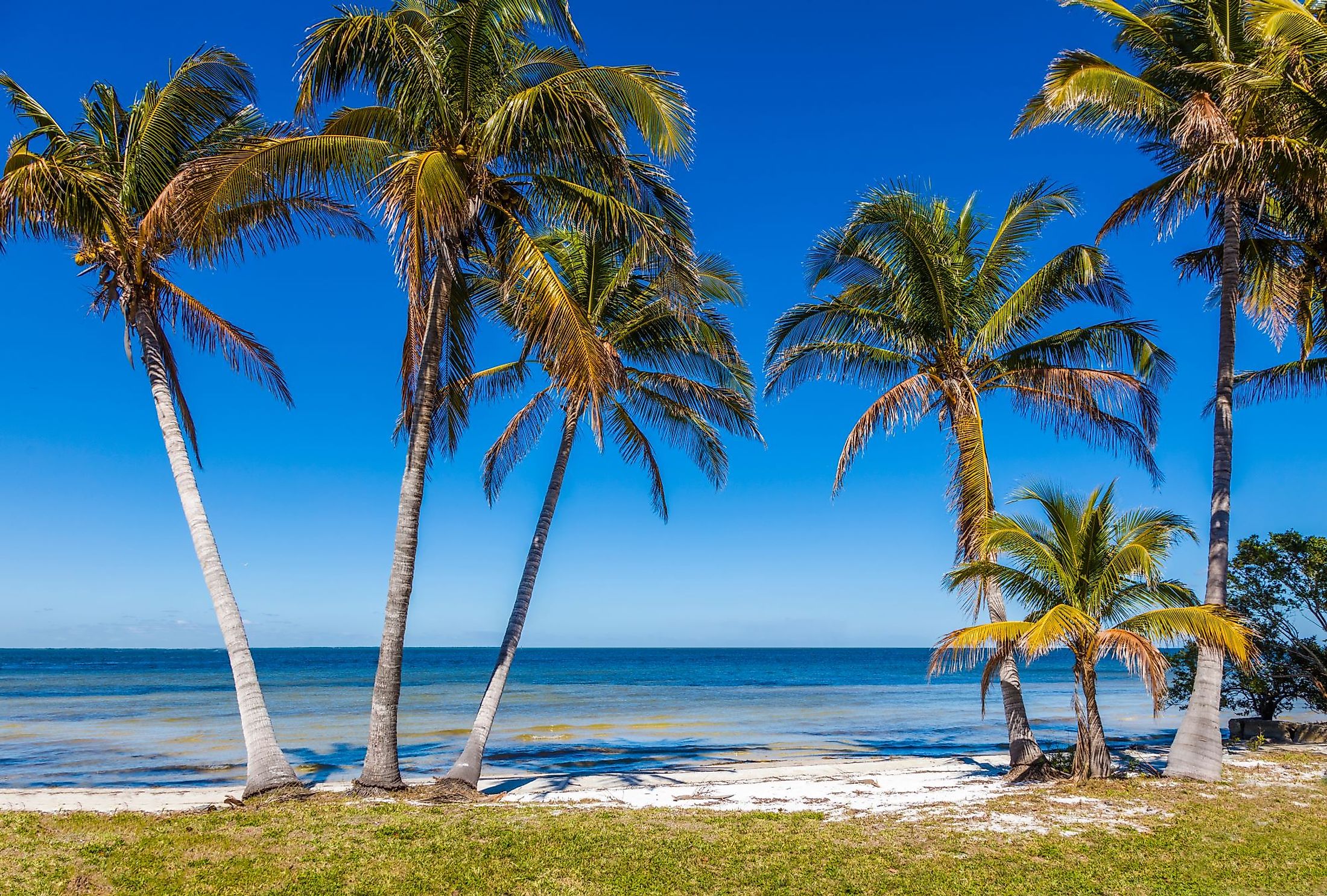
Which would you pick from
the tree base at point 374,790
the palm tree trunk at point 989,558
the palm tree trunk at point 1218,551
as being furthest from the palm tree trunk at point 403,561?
the palm tree trunk at point 1218,551

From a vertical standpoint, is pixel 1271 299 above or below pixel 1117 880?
above

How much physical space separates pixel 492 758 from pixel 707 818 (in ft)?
34.1

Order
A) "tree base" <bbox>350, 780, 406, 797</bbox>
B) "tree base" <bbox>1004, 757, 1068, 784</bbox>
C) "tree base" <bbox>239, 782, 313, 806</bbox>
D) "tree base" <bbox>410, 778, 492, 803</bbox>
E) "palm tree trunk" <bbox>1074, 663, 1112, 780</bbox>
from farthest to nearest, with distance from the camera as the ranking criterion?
"tree base" <bbox>1004, 757, 1068, 784</bbox> → "palm tree trunk" <bbox>1074, 663, 1112, 780</bbox> → "tree base" <bbox>410, 778, 492, 803</bbox> → "tree base" <bbox>350, 780, 406, 797</bbox> → "tree base" <bbox>239, 782, 313, 806</bbox>

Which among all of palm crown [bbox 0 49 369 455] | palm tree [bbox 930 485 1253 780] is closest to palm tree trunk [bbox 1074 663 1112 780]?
palm tree [bbox 930 485 1253 780]

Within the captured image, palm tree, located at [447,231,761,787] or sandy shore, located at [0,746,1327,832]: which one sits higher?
palm tree, located at [447,231,761,787]

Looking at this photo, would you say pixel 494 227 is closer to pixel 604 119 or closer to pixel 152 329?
pixel 604 119

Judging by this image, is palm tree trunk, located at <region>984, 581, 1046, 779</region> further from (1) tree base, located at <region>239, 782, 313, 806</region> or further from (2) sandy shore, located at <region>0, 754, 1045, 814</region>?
(1) tree base, located at <region>239, 782, 313, 806</region>

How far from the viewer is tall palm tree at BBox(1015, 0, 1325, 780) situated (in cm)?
1011

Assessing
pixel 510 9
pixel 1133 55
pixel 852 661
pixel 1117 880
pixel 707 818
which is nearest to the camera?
pixel 1117 880

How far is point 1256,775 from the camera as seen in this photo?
10734mm

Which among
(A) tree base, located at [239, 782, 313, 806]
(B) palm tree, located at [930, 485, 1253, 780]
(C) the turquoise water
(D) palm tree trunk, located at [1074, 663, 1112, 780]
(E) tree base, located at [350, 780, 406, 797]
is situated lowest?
(C) the turquoise water

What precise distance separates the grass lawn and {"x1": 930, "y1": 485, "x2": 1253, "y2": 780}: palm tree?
5.07 feet

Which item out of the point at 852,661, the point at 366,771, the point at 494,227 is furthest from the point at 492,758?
the point at 852,661

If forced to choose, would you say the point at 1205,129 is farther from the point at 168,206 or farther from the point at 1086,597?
the point at 168,206
